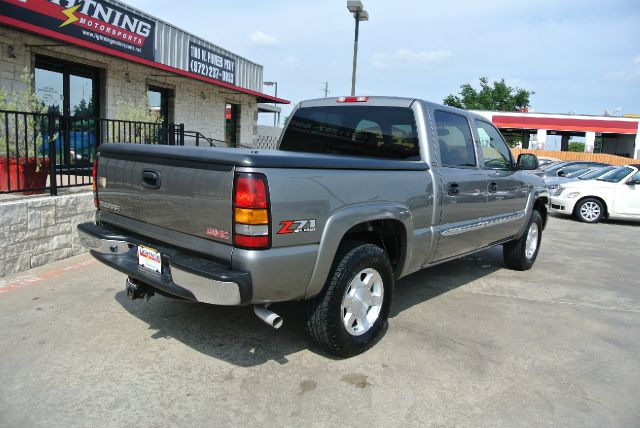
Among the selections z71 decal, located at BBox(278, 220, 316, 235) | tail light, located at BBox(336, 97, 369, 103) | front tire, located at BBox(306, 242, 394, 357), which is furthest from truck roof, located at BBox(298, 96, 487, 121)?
z71 decal, located at BBox(278, 220, 316, 235)

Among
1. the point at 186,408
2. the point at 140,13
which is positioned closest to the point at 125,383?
the point at 186,408

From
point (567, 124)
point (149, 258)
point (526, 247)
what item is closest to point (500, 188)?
point (526, 247)

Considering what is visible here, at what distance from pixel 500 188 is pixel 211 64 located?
11.1m

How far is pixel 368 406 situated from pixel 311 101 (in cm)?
315

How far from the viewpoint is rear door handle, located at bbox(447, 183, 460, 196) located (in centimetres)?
429

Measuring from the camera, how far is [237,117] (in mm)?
17219

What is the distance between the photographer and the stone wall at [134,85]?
9039 mm

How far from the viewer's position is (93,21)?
1009 cm

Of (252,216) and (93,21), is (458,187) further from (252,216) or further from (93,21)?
(93,21)

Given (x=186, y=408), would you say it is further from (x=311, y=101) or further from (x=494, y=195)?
(x=494, y=195)

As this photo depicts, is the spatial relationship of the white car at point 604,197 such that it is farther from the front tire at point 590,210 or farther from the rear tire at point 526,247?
the rear tire at point 526,247

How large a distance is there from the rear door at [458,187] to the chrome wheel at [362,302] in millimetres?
911

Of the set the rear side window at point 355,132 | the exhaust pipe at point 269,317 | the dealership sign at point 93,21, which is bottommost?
the exhaust pipe at point 269,317

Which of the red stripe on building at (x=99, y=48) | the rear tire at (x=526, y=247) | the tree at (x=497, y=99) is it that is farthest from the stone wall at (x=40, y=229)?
the tree at (x=497, y=99)
